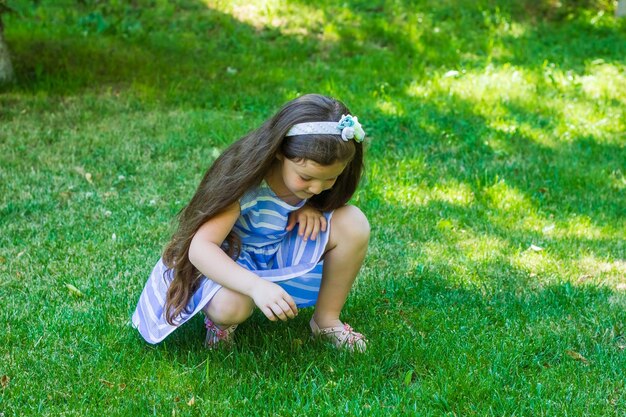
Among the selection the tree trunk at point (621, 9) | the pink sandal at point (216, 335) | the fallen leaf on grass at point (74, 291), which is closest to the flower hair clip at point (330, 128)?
the pink sandal at point (216, 335)

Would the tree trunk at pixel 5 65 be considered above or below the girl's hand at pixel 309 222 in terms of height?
below

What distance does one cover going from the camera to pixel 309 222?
10.1 feet

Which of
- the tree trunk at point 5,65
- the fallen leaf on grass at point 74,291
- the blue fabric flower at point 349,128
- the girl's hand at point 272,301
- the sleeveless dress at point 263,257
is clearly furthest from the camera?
the tree trunk at point 5,65

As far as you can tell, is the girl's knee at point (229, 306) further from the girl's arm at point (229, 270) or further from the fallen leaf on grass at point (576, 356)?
the fallen leaf on grass at point (576, 356)

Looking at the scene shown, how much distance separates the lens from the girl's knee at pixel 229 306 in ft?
9.41

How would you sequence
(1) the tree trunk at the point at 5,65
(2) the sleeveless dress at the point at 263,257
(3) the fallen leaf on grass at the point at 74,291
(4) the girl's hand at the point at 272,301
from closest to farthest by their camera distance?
(4) the girl's hand at the point at 272,301 → (2) the sleeveless dress at the point at 263,257 → (3) the fallen leaf on grass at the point at 74,291 → (1) the tree trunk at the point at 5,65

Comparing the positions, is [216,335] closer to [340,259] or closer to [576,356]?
[340,259]

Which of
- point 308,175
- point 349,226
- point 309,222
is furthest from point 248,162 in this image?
point 349,226

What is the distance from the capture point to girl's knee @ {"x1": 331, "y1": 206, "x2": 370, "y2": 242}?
309 centimetres

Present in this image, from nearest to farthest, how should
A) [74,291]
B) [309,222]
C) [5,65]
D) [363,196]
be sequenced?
[309,222] < [74,291] < [363,196] < [5,65]

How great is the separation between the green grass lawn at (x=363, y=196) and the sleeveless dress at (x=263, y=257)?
0.45ft

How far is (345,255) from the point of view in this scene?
3.12 metres

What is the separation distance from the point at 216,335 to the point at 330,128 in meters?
0.89

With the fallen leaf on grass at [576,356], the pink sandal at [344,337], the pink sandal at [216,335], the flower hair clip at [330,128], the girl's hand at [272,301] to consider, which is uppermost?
the flower hair clip at [330,128]
